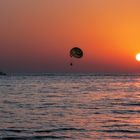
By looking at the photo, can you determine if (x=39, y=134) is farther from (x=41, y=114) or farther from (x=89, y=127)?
(x=41, y=114)

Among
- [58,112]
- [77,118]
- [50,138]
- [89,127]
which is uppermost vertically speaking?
[58,112]

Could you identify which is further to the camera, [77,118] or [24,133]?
[77,118]

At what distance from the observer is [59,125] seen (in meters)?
27.8

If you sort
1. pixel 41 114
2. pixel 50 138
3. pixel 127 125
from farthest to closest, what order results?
pixel 41 114 → pixel 127 125 → pixel 50 138

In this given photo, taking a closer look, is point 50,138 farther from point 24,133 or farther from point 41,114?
point 41,114

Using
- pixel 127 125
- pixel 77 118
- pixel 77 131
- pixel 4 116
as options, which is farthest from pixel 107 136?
pixel 4 116

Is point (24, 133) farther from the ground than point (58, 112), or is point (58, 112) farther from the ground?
point (58, 112)

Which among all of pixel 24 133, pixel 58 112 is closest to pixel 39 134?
pixel 24 133

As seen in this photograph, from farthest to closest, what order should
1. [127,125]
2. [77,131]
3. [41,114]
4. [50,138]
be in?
[41,114]
[127,125]
[77,131]
[50,138]

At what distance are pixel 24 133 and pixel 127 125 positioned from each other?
6689 millimetres

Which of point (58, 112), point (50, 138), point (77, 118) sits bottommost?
point (50, 138)

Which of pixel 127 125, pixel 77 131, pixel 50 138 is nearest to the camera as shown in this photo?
pixel 50 138

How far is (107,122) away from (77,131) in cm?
438

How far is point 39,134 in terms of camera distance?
24406mm
